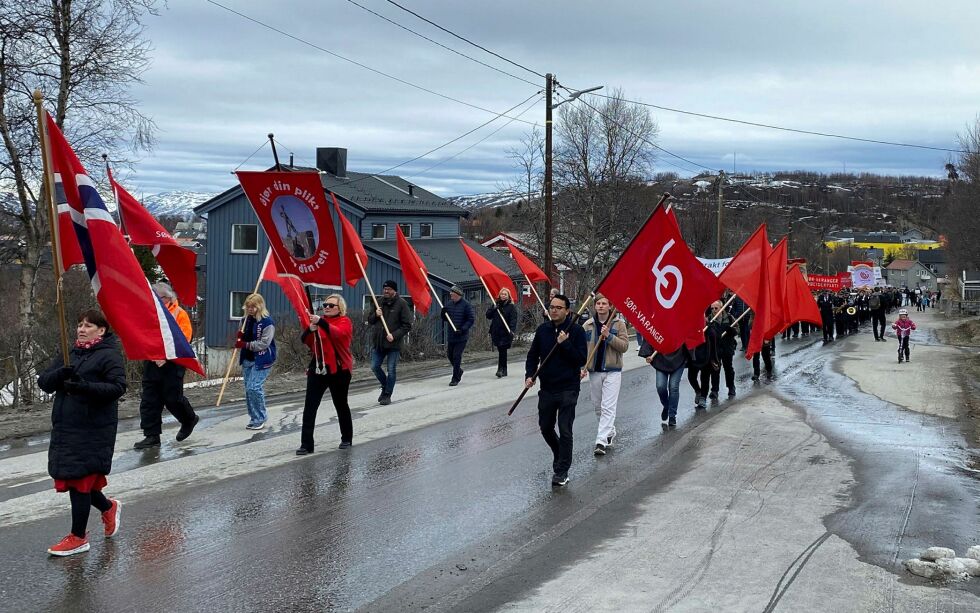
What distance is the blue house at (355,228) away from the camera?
37781mm

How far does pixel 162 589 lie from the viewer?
5855 millimetres

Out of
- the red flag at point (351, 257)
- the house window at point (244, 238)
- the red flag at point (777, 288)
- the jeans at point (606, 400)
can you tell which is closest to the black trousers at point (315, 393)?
the red flag at point (351, 257)

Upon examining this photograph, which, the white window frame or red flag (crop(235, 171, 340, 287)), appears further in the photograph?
the white window frame

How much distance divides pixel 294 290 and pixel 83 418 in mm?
6243

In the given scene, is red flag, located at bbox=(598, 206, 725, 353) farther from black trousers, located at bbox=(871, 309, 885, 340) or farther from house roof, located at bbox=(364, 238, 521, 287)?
black trousers, located at bbox=(871, 309, 885, 340)

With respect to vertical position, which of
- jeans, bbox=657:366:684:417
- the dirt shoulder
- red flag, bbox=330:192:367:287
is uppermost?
red flag, bbox=330:192:367:287

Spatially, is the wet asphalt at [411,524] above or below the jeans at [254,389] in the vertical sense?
below

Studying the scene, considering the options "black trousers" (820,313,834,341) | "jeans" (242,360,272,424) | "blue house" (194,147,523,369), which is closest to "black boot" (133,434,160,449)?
"jeans" (242,360,272,424)

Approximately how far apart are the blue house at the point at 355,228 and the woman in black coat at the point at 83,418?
29.7 metres

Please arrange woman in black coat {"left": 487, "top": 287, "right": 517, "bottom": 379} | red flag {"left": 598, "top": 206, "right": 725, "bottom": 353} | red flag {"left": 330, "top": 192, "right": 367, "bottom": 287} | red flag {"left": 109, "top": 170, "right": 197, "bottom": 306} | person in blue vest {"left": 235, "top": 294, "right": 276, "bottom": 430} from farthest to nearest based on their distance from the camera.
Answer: woman in black coat {"left": 487, "top": 287, "right": 517, "bottom": 379} → red flag {"left": 330, "top": 192, "right": 367, "bottom": 287} → red flag {"left": 109, "top": 170, "right": 197, "bottom": 306} → person in blue vest {"left": 235, "top": 294, "right": 276, "bottom": 430} → red flag {"left": 598, "top": 206, "right": 725, "bottom": 353}

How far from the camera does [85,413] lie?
253 inches

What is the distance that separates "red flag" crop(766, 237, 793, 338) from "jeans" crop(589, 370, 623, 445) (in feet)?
19.4

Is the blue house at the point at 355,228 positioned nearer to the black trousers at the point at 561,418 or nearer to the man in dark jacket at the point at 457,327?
the man in dark jacket at the point at 457,327

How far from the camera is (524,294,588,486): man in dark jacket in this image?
8891 mm
